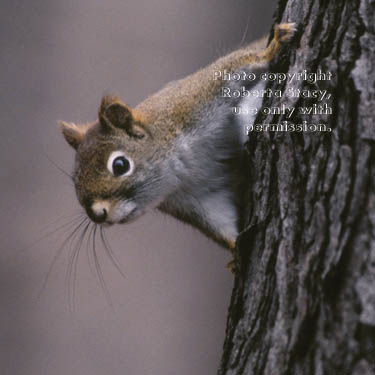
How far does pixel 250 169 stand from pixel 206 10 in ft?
8.25

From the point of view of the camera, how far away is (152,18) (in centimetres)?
329

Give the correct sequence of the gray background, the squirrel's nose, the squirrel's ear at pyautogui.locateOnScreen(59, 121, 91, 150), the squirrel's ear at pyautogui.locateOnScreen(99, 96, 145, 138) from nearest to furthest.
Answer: the squirrel's nose, the squirrel's ear at pyautogui.locateOnScreen(99, 96, 145, 138), the squirrel's ear at pyautogui.locateOnScreen(59, 121, 91, 150), the gray background

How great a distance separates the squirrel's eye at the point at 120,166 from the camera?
4.74 feet

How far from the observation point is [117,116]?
1518 millimetres

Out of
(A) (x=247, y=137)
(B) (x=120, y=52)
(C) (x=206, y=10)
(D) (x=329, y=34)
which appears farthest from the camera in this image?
(C) (x=206, y=10)

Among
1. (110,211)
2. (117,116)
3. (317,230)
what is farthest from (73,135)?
(317,230)

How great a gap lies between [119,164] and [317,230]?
0.69m

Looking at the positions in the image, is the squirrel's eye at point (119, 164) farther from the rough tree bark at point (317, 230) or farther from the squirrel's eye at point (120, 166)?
the rough tree bark at point (317, 230)

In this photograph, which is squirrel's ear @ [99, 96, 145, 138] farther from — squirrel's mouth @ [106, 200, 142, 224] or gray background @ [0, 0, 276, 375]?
gray background @ [0, 0, 276, 375]

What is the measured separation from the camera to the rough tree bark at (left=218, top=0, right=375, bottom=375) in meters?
0.85

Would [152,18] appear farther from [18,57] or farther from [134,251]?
[134,251]

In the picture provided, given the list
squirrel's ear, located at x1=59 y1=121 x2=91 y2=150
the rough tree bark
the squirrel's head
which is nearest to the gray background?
squirrel's ear, located at x1=59 y1=121 x2=91 y2=150

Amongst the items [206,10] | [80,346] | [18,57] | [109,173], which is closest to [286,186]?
[109,173]

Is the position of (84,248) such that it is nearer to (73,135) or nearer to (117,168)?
(73,135)
